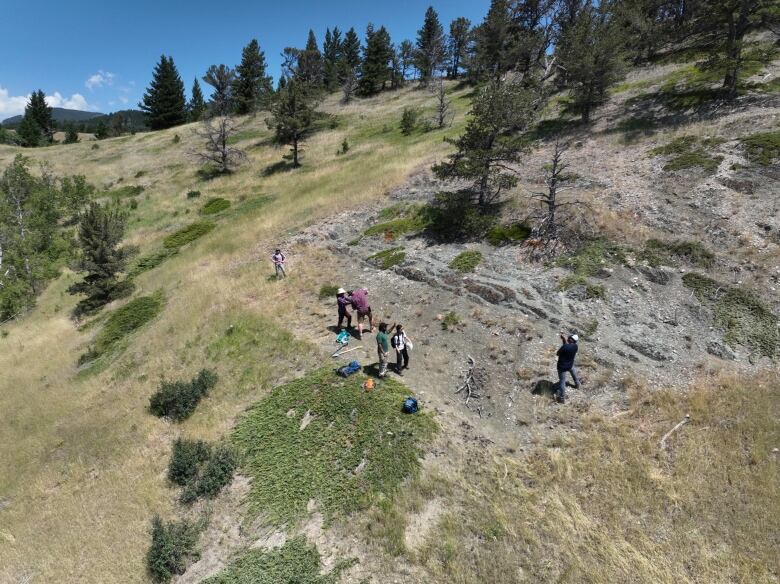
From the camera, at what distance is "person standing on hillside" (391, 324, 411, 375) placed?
13.6 m

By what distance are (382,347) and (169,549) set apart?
301 inches

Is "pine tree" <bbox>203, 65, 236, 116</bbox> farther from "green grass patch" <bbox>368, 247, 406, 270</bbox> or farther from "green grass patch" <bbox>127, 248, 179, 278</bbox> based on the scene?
"green grass patch" <bbox>368, 247, 406, 270</bbox>

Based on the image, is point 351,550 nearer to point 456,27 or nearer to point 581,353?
point 581,353

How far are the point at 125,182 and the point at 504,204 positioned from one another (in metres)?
51.9

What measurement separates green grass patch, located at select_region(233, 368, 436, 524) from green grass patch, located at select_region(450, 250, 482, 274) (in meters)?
7.27

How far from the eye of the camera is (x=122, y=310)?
25.3 meters

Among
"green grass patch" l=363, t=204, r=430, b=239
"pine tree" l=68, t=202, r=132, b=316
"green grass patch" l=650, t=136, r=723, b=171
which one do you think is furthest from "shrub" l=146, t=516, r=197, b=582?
"green grass patch" l=650, t=136, r=723, b=171

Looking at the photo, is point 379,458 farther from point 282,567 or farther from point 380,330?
point 380,330

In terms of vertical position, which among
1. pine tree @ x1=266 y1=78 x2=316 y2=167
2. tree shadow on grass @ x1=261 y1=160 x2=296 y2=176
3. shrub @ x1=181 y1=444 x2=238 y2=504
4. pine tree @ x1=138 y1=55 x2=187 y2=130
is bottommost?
shrub @ x1=181 y1=444 x2=238 y2=504

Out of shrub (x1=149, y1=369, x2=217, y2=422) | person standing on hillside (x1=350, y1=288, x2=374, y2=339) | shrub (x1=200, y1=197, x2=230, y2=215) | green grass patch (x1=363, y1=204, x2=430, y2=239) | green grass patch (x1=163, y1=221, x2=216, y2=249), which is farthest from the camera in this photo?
shrub (x1=200, y1=197, x2=230, y2=215)

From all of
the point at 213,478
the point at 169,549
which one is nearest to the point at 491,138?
the point at 213,478

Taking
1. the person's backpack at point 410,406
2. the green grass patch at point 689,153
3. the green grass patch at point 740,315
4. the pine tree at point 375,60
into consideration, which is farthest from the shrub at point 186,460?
the pine tree at point 375,60

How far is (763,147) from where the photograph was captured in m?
19.7

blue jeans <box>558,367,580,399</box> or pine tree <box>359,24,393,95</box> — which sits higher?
pine tree <box>359,24,393,95</box>
